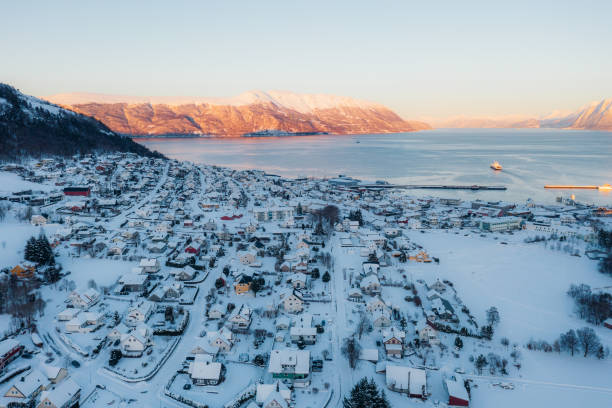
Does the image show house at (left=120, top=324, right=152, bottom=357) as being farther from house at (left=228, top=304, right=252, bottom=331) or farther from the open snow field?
the open snow field

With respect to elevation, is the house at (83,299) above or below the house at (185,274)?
below

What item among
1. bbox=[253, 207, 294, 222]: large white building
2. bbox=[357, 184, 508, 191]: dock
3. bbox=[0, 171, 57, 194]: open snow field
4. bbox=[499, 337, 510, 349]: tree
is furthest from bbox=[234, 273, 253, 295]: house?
bbox=[357, 184, 508, 191]: dock

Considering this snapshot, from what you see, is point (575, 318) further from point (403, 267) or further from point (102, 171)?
point (102, 171)

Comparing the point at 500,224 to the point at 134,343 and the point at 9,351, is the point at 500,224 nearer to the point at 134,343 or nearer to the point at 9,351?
the point at 134,343

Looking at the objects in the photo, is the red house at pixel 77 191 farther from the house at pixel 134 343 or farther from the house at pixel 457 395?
the house at pixel 457 395

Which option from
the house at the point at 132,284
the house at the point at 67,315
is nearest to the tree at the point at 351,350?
the house at the point at 132,284

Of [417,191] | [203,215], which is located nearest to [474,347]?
[203,215]
